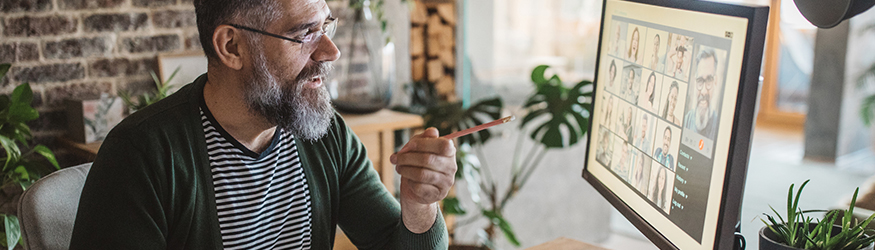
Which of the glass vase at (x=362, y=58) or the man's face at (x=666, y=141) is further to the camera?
the glass vase at (x=362, y=58)

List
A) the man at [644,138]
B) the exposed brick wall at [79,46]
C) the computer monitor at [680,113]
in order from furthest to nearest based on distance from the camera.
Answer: the exposed brick wall at [79,46] < the man at [644,138] < the computer monitor at [680,113]

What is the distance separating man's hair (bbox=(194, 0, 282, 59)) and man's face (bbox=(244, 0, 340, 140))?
0.05 feet

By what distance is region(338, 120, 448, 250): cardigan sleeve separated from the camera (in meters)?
1.38

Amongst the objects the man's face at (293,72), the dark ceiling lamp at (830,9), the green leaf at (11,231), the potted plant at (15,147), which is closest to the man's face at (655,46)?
the dark ceiling lamp at (830,9)

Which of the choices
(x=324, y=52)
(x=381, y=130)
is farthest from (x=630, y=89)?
(x=381, y=130)

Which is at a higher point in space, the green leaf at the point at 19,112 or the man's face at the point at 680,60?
the man's face at the point at 680,60

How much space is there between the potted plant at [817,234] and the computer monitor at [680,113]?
11 centimetres

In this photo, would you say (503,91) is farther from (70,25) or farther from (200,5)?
(200,5)

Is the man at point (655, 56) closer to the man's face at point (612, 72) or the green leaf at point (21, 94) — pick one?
the man's face at point (612, 72)

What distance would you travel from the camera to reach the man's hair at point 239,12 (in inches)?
48.3

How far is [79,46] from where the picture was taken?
1986 millimetres

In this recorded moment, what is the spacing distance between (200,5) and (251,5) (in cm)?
12

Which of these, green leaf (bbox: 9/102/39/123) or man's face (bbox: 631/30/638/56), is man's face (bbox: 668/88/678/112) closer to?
man's face (bbox: 631/30/638/56)

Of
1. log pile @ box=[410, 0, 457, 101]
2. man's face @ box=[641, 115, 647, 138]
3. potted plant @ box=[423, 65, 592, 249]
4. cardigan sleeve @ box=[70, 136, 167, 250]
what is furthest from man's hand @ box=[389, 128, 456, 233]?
log pile @ box=[410, 0, 457, 101]
